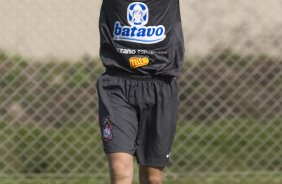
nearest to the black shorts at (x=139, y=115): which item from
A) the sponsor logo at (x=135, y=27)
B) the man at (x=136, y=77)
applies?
the man at (x=136, y=77)

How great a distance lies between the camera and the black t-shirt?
16.8 ft

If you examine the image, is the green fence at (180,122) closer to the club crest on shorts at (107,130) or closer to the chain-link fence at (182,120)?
the chain-link fence at (182,120)

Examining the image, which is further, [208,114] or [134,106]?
[208,114]

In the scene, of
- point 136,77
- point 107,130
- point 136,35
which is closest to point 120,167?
point 107,130

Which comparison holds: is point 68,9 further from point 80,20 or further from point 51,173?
point 51,173

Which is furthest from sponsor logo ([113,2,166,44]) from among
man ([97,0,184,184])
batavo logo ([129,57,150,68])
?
batavo logo ([129,57,150,68])

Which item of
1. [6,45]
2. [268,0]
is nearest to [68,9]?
[6,45]

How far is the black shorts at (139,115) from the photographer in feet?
16.8

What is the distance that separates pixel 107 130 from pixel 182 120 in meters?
2.25

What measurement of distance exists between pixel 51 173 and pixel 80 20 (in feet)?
4.18

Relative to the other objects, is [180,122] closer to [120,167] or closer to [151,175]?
[151,175]

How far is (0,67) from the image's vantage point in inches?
277

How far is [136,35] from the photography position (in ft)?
16.9

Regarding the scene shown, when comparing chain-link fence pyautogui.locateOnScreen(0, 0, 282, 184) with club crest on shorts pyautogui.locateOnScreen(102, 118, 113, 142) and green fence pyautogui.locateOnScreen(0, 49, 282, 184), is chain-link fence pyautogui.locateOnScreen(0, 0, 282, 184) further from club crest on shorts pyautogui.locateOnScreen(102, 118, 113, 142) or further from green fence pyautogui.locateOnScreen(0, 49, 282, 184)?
club crest on shorts pyautogui.locateOnScreen(102, 118, 113, 142)
